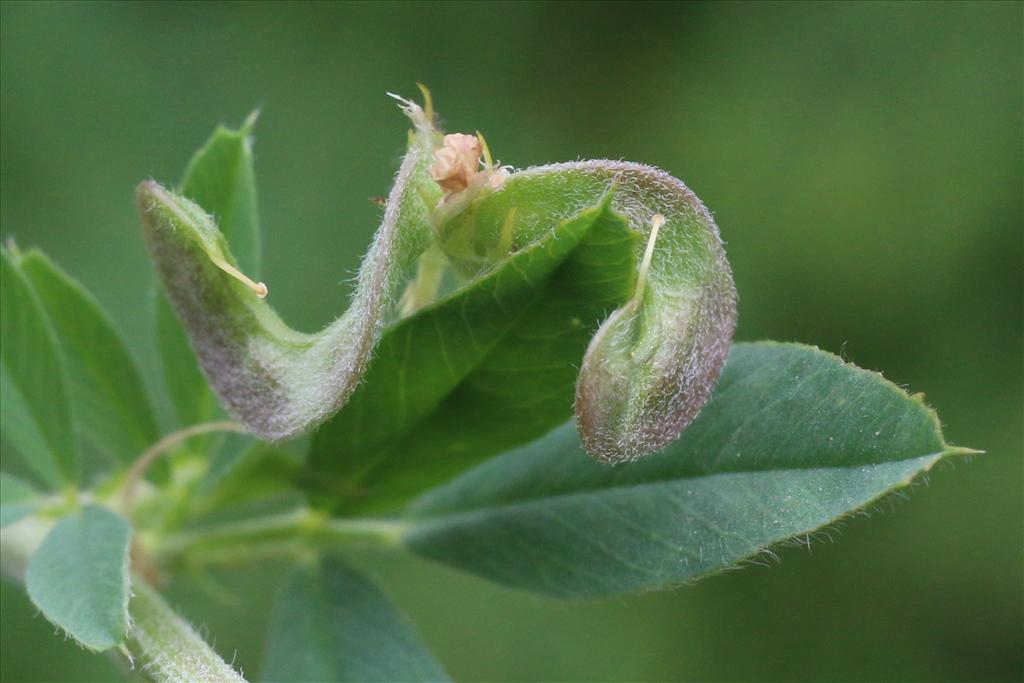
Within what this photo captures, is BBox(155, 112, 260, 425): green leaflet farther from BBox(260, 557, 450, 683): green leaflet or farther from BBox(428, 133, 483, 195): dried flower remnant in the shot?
BBox(428, 133, 483, 195): dried flower remnant

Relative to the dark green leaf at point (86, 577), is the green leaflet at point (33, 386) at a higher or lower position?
higher

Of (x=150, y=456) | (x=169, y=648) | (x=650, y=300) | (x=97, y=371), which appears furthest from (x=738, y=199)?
(x=169, y=648)

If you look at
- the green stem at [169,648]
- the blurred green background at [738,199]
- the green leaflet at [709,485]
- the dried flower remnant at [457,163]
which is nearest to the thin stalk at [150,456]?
the green stem at [169,648]

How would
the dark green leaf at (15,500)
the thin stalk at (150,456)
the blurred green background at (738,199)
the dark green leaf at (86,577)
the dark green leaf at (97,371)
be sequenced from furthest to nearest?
the blurred green background at (738,199) → the dark green leaf at (97,371) → the thin stalk at (150,456) → the dark green leaf at (15,500) → the dark green leaf at (86,577)

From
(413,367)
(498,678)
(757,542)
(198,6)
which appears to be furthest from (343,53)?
(757,542)

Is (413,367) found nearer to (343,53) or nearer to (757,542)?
(757,542)

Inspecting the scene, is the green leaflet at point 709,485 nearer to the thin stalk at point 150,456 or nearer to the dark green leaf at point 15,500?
the thin stalk at point 150,456
